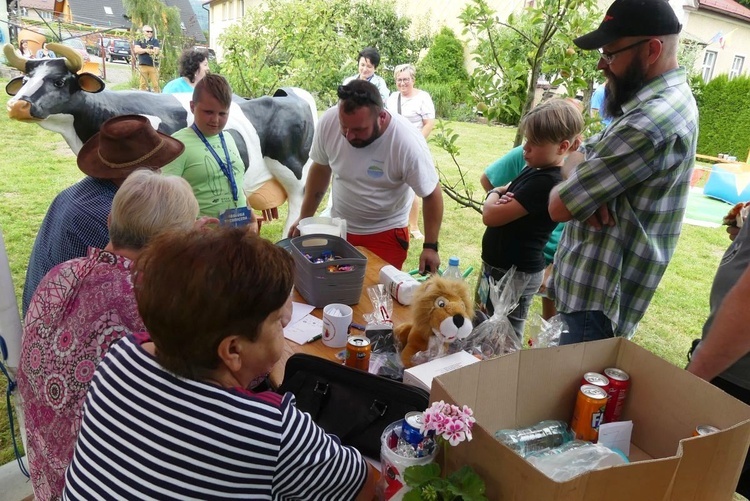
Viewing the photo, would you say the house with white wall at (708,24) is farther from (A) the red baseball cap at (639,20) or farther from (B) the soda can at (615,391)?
(B) the soda can at (615,391)

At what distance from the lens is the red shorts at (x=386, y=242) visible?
10.4ft

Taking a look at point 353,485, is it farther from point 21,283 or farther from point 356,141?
point 21,283

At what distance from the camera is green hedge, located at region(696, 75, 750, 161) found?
Result: 12.1m

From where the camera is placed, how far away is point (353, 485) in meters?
1.17

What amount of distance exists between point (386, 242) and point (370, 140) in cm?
65

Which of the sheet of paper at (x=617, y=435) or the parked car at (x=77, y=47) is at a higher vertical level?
the parked car at (x=77, y=47)

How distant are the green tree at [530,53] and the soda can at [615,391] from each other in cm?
188

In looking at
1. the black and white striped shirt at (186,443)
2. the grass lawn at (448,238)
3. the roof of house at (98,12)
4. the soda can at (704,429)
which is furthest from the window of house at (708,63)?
the black and white striped shirt at (186,443)

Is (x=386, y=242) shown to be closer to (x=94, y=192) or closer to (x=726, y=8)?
(x=94, y=192)

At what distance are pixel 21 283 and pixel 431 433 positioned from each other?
4424 mm

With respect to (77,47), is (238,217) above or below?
below

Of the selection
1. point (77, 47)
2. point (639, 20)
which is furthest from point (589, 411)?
point (77, 47)

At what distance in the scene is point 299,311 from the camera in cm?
215

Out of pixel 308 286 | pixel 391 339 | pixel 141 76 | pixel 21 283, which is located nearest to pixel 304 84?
pixel 141 76
